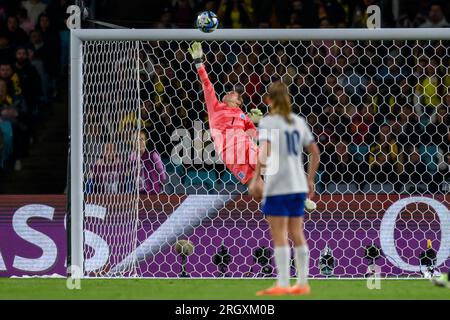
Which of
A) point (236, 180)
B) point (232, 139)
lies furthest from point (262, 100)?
point (232, 139)

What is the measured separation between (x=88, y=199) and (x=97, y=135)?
2.26ft

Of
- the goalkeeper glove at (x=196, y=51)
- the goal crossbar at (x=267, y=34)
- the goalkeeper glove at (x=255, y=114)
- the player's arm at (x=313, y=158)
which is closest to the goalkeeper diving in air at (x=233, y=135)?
the goalkeeper glove at (x=255, y=114)

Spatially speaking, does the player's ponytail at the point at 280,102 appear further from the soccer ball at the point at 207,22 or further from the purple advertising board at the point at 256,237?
the purple advertising board at the point at 256,237

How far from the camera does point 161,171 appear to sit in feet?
43.2

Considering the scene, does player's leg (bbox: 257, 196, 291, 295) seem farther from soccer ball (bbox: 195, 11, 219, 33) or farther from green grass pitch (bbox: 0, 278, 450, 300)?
soccer ball (bbox: 195, 11, 219, 33)

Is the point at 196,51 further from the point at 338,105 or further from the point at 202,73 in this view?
the point at 338,105

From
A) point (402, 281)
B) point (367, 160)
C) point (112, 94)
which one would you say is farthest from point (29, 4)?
point (402, 281)

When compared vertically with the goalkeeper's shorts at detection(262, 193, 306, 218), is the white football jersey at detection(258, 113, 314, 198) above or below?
above

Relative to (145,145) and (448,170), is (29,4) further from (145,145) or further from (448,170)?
(448,170)

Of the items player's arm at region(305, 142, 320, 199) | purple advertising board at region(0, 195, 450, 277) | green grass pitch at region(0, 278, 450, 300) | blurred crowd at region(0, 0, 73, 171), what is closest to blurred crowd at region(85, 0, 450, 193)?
purple advertising board at region(0, 195, 450, 277)

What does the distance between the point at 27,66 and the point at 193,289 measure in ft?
24.2

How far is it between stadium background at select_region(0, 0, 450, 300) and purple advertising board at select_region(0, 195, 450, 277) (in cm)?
33

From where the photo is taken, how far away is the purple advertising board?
13.0m

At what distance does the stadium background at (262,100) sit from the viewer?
44.4 feet
